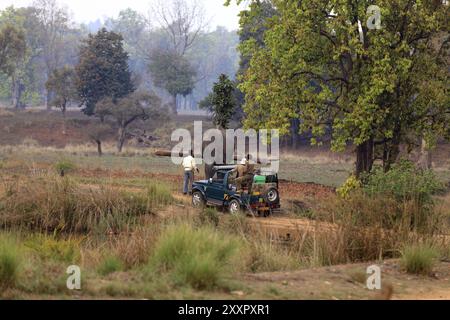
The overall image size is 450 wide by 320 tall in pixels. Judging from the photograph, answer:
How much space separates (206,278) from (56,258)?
11.9 ft

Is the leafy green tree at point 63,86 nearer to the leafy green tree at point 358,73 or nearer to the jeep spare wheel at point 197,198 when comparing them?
the leafy green tree at point 358,73

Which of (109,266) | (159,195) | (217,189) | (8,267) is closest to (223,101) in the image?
(217,189)

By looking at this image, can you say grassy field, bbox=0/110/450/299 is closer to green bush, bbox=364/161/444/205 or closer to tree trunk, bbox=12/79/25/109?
green bush, bbox=364/161/444/205

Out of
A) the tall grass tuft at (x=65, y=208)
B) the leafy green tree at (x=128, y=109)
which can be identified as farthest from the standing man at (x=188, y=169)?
the leafy green tree at (x=128, y=109)

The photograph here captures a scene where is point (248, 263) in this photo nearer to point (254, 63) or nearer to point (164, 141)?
point (254, 63)

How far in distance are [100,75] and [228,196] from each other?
51819mm

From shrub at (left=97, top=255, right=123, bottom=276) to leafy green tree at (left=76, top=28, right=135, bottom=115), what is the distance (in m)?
60.9

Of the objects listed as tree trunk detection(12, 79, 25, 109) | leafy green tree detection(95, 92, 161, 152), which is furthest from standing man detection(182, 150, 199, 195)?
tree trunk detection(12, 79, 25, 109)

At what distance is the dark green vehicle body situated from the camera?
883 inches

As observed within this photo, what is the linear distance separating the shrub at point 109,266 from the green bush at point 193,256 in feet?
1.91

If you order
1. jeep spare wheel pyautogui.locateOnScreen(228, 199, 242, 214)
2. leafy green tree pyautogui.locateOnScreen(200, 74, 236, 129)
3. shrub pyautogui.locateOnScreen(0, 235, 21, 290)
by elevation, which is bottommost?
jeep spare wheel pyautogui.locateOnScreen(228, 199, 242, 214)

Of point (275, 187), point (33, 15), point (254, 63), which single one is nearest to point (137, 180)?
point (254, 63)

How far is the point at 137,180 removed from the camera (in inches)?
1179

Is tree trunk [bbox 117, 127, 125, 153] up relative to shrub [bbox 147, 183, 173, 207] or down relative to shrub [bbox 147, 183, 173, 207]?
up
